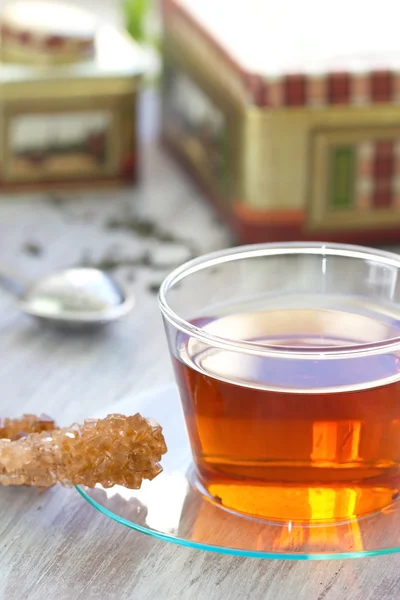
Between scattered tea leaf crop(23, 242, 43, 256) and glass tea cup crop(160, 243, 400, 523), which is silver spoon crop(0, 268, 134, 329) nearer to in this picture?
scattered tea leaf crop(23, 242, 43, 256)

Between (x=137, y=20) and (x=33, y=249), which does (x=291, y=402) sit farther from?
(x=137, y=20)

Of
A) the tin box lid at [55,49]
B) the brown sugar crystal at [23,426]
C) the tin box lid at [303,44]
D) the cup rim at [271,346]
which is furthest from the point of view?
the tin box lid at [55,49]

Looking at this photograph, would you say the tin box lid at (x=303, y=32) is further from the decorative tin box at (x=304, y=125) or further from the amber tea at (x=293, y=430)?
the amber tea at (x=293, y=430)

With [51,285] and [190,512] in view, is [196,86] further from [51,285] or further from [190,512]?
[190,512]

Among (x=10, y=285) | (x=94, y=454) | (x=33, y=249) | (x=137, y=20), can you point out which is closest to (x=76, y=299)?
(x=10, y=285)

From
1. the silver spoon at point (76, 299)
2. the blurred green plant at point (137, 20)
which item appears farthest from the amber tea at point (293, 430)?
the blurred green plant at point (137, 20)

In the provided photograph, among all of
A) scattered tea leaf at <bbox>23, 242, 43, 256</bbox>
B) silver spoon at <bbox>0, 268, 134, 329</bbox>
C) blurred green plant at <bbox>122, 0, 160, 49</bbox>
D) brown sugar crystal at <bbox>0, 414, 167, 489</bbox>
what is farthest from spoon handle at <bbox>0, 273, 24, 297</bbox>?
blurred green plant at <bbox>122, 0, 160, 49</bbox>
